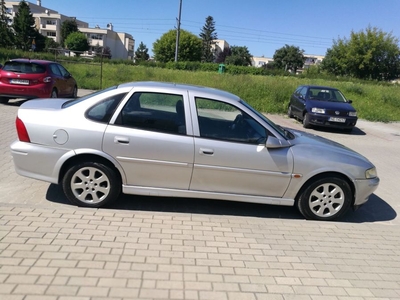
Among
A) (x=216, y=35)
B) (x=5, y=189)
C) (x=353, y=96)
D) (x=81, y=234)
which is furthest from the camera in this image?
(x=216, y=35)

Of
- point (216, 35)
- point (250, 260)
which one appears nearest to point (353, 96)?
point (250, 260)

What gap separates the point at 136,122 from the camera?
13.5 ft

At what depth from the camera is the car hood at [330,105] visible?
12633 mm

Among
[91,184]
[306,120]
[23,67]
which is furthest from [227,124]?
[23,67]

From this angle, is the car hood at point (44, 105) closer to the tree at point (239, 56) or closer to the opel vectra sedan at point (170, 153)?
the opel vectra sedan at point (170, 153)

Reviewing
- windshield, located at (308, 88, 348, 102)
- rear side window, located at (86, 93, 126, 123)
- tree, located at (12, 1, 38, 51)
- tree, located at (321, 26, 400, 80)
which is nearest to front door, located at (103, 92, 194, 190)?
rear side window, located at (86, 93, 126, 123)

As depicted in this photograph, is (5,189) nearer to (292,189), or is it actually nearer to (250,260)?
(250,260)

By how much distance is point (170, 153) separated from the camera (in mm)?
4047

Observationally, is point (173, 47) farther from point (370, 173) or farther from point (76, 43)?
point (370, 173)

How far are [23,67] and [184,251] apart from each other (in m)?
10.4

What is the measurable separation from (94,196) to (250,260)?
207 cm

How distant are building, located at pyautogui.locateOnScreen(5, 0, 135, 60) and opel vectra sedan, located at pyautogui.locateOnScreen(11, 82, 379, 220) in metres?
91.7

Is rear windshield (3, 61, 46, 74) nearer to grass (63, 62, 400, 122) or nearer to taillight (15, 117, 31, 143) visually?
grass (63, 62, 400, 122)

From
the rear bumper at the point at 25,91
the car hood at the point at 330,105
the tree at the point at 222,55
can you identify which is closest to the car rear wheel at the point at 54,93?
the rear bumper at the point at 25,91
